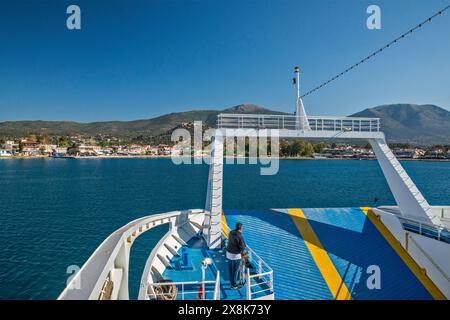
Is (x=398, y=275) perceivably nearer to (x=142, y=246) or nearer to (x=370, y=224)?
(x=370, y=224)

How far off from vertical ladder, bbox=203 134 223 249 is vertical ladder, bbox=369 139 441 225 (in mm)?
6869

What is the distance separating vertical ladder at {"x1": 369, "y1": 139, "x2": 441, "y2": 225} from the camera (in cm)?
1037

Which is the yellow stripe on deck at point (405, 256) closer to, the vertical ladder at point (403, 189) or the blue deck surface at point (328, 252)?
the blue deck surface at point (328, 252)

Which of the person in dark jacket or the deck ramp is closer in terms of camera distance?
the person in dark jacket

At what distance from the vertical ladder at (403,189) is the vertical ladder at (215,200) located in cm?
687

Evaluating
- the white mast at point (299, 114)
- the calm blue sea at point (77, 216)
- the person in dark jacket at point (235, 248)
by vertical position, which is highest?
the white mast at point (299, 114)

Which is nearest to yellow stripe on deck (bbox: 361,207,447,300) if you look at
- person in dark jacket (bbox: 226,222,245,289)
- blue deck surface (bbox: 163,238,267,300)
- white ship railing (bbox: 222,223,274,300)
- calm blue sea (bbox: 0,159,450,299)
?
white ship railing (bbox: 222,223,274,300)

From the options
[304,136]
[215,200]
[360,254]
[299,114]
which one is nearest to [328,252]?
[360,254]

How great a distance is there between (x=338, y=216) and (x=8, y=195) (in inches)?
1666

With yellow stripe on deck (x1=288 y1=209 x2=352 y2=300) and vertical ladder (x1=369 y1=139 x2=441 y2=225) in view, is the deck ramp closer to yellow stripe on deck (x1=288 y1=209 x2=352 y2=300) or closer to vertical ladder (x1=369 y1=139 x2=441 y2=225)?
yellow stripe on deck (x1=288 y1=209 x2=352 y2=300)

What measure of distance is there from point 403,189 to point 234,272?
8334 millimetres

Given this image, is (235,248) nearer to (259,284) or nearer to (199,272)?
(259,284)

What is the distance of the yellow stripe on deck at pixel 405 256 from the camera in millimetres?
8727

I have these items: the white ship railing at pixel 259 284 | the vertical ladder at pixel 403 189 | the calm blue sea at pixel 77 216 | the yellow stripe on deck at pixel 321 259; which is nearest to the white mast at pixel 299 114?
the vertical ladder at pixel 403 189
